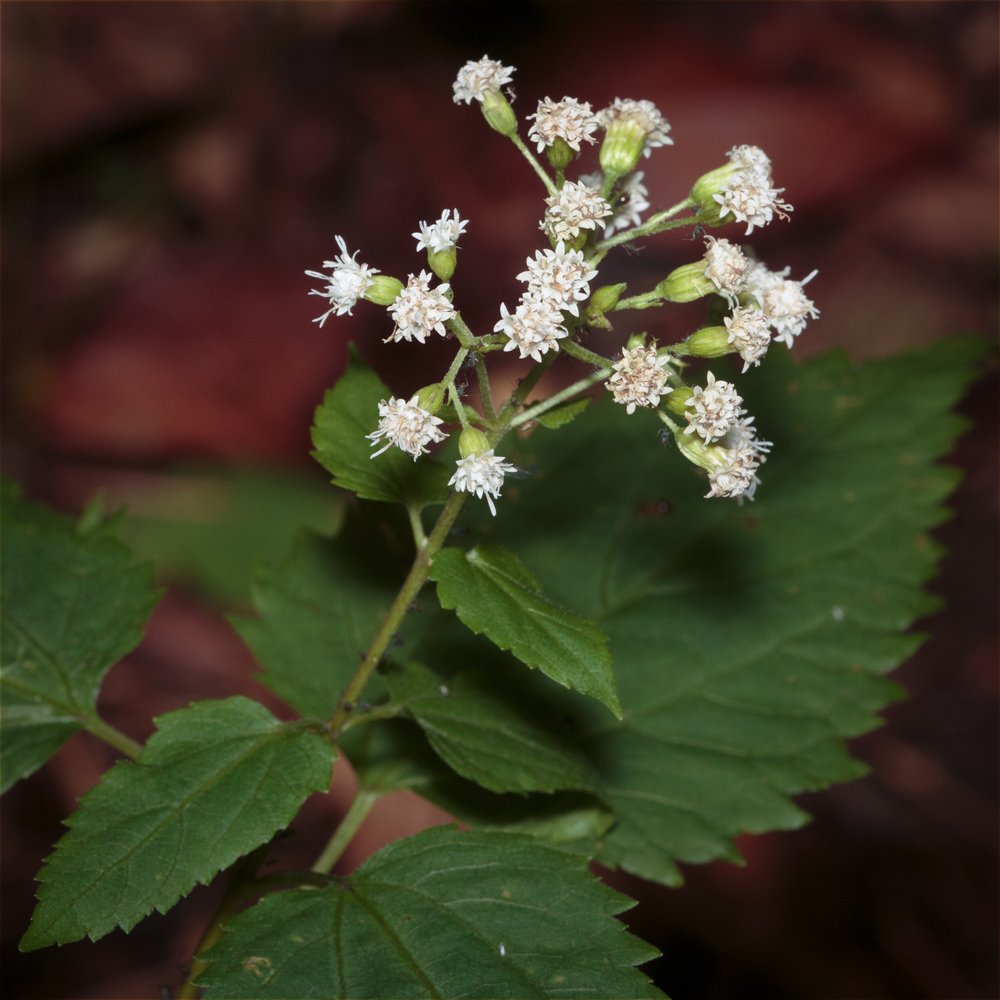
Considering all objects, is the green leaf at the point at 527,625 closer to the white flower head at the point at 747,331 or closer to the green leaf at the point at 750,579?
the white flower head at the point at 747,331

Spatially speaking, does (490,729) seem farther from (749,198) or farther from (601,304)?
(749,198)

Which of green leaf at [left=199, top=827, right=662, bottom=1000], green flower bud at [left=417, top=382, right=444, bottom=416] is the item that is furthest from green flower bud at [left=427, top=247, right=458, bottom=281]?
green leaf at [left=199, top=827, right=662, bottom=1000]

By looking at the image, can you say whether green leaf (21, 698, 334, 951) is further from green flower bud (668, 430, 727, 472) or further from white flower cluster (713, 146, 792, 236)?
white flower cluster (713, 146, 792, 236)

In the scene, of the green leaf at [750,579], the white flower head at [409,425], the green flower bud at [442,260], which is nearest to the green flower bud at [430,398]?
the white flower head at [409,425]

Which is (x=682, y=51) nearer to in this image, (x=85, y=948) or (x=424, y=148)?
(x=424, y=148)

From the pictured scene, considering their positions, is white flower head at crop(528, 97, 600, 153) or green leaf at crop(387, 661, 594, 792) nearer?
white flower head at crop(528, 97, 600, 153)

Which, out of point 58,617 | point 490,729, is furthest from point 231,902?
point 58,617

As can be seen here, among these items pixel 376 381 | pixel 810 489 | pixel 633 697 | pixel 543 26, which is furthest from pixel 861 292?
pixel 376 381
